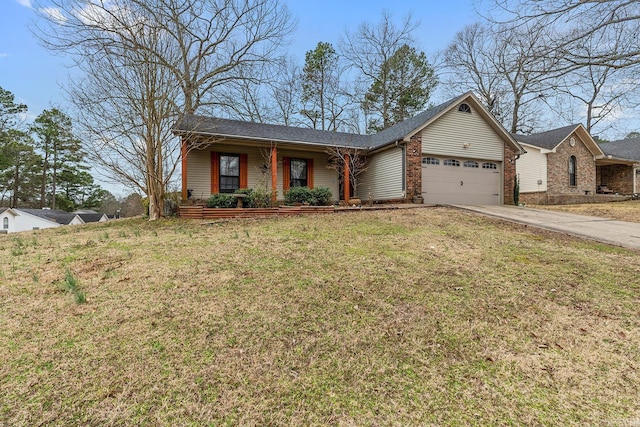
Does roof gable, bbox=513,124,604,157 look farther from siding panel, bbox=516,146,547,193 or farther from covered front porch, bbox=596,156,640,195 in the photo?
covered front porch, bbox=596,156,640,195

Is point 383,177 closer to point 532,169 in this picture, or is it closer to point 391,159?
point 391,159

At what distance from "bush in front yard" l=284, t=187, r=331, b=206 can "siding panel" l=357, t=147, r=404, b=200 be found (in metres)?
2.85

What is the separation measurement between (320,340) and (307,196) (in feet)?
29.5

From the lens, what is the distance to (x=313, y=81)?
23016 mm

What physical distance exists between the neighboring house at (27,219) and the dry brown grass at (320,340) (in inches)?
1188

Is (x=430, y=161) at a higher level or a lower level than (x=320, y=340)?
higher

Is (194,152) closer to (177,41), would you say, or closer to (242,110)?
(177,41)

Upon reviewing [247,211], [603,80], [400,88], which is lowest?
[247,211]

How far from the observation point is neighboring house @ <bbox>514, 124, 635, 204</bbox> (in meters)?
17.2

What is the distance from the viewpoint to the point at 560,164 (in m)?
17.7

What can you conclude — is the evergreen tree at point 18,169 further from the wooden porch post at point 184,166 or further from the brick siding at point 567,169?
the brick siding at point 567,169

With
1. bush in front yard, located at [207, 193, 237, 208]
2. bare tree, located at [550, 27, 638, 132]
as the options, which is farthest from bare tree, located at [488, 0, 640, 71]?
bush in front yard, located at [207, 193, 237, 208]

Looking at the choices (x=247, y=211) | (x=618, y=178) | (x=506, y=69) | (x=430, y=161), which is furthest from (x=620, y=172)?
(x=247, y=211)

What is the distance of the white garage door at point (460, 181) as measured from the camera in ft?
40.7
